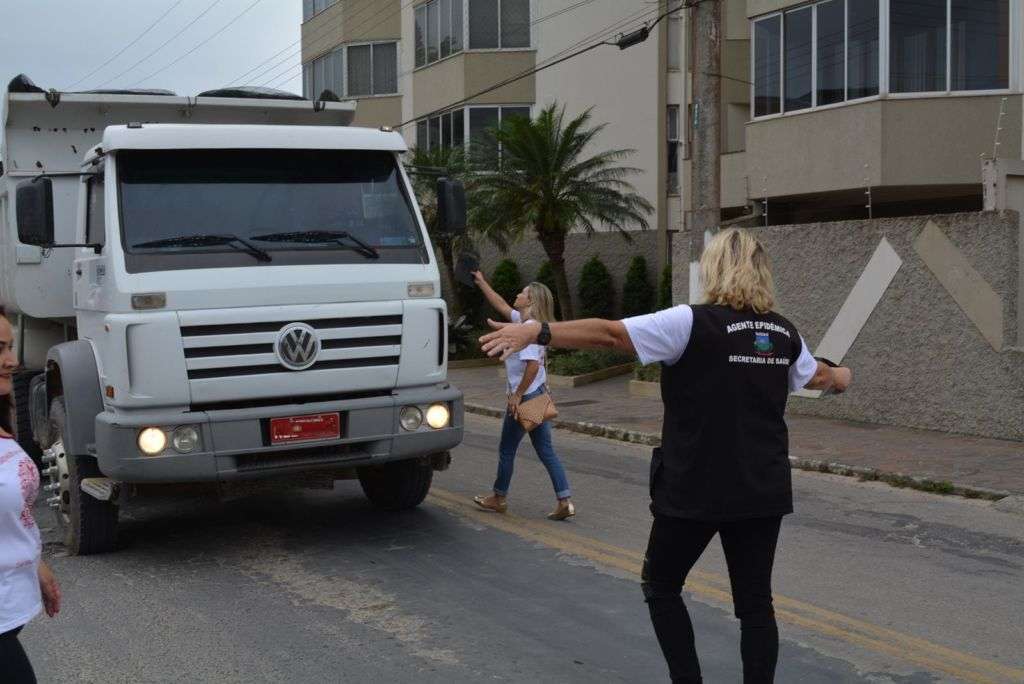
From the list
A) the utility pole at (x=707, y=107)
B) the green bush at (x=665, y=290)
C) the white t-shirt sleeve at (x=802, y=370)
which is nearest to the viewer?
the white t-shirt sleeve at (x=802, y=370)

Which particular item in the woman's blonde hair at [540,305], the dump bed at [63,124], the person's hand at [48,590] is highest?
the dump bed at [63,124]

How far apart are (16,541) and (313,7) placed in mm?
36018

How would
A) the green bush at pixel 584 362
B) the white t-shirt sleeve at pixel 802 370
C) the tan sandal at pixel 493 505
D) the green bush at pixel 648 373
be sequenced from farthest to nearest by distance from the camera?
the green bush at pixel 584 362 → the green bush at pixel 648 373 → the tan sandal at pixel 493 505 → the white t-shirt sleeve at pixel 802 370

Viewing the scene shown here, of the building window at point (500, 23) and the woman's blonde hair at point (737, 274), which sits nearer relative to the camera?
the woman's blonde hair at point (737, 274)

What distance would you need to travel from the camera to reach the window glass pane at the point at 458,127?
29.8 m

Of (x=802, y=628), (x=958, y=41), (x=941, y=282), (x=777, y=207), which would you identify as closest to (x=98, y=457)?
(x=802, y=628)

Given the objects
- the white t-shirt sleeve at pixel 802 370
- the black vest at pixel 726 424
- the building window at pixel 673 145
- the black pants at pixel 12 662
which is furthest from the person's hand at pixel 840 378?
the building window at pixel 673 145

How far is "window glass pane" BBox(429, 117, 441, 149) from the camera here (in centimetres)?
3094

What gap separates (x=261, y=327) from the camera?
7.11 metres

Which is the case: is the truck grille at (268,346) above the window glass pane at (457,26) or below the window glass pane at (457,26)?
below

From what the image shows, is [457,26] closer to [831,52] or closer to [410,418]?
[831,52]

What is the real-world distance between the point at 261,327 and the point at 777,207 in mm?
16000

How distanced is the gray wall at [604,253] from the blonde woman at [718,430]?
73.2 feet

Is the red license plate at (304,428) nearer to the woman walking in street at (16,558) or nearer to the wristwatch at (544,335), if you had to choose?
the wristwatch at (544,335)
